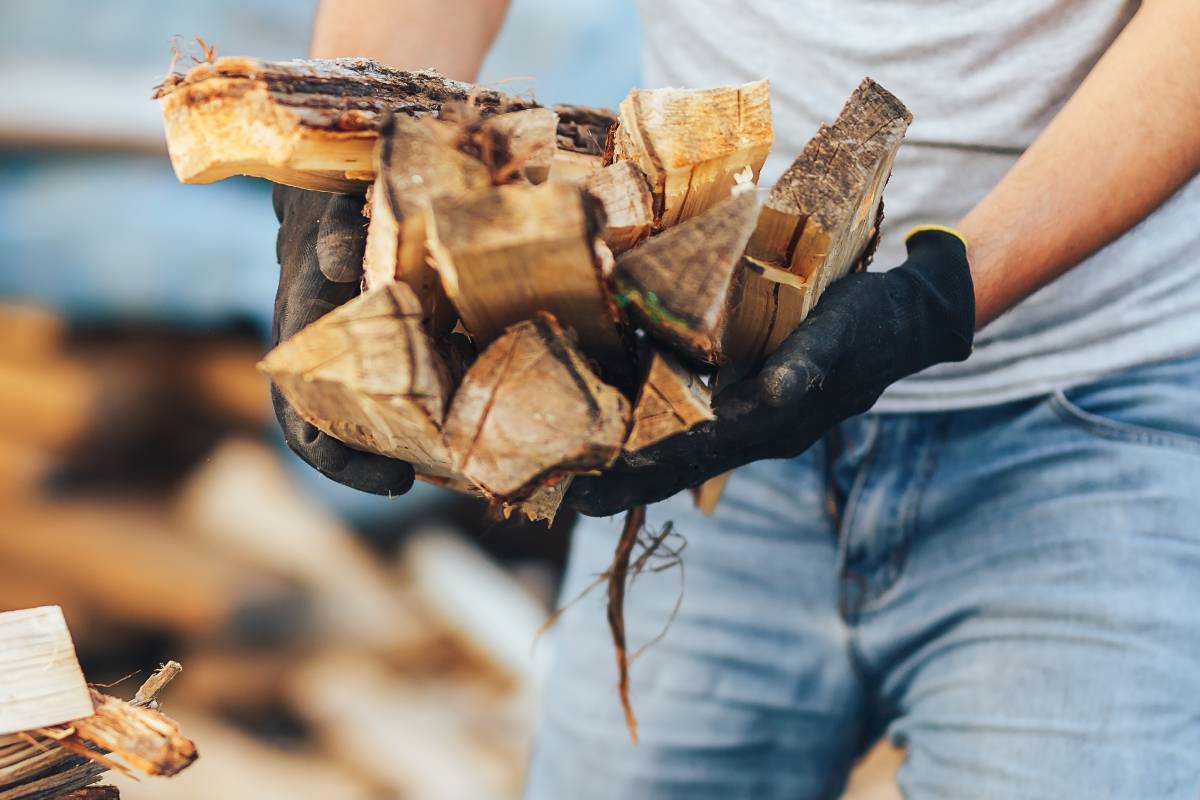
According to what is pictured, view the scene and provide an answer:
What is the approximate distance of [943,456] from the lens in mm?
1285

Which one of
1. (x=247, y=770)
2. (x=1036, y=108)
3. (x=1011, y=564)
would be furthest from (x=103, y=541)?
(x=1036, y=108)

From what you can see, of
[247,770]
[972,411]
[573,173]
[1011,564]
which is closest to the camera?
[573,173]

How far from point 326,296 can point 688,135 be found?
1.34 feet

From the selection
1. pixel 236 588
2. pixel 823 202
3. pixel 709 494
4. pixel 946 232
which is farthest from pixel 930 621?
pixel 236 588

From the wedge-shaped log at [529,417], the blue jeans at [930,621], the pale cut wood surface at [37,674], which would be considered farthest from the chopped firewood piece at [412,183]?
the blue jeans at [930,621]

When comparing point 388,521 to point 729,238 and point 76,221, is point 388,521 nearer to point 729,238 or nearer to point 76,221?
point 76,221

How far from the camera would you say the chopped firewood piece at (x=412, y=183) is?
707 millimetres

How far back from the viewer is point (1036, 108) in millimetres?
1187

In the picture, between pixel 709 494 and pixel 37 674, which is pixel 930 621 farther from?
pixel 37 674

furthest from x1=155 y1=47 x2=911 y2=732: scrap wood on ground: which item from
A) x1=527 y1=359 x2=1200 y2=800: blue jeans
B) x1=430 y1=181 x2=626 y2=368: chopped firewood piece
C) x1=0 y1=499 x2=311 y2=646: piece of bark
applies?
x1=0 y1=499 x2=311 y2=646: piece of bark

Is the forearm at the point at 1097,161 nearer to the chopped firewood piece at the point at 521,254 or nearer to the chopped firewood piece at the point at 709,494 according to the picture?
the chopped firewood piece at the point at 709,494

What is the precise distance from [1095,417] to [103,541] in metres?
2.08

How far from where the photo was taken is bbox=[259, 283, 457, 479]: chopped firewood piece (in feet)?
2.27

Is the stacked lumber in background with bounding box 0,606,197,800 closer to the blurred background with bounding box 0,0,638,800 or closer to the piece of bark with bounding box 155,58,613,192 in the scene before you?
the piece of bark with bounding box 155,58,613,192
